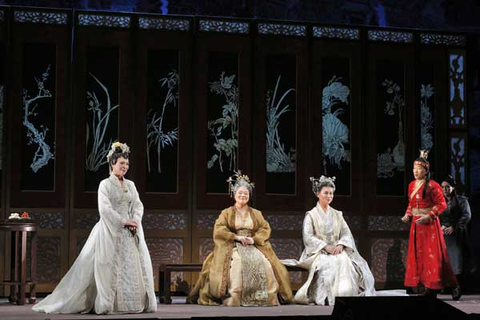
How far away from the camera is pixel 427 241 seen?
7695 mm

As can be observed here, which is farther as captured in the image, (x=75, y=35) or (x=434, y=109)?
(x=434, y=109)

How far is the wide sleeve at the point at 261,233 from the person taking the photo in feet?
24.8

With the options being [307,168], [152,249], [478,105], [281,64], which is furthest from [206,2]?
[478,105]

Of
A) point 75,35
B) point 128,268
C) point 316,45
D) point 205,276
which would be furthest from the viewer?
point 316,45

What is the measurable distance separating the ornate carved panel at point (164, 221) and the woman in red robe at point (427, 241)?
226 centimetres

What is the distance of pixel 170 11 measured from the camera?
28.2 feet

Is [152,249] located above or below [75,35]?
below

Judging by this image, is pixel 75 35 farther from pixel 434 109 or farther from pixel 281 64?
pixel 434 109

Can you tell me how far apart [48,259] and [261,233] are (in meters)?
2.17

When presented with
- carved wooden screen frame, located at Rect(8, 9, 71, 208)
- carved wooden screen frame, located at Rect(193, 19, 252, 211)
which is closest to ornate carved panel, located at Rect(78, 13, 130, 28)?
carved wooden screen frame, located at Rect(8, 9, 71, 208)

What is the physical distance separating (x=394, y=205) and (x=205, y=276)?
2.53 m

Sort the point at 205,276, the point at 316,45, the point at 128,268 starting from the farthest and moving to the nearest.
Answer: the point at 316,45 < the point at 205,276 < the point at 128,268

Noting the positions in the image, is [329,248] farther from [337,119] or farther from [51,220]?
[51,220]

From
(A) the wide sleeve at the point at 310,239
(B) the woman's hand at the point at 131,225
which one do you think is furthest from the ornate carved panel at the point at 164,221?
(B) the woman's hand at the point at 131,225
